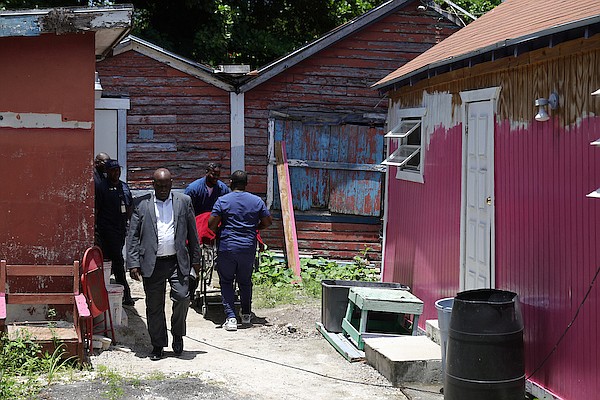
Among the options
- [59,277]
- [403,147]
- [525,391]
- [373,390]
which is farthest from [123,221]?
[525,391]

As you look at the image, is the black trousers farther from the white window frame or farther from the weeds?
the white window frame

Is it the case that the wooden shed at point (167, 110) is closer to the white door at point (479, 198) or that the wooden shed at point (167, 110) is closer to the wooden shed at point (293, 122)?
the wooden shed at point (293, 122)

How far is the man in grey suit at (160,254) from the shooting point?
8.45m

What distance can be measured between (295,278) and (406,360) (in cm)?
591

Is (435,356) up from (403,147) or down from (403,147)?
down

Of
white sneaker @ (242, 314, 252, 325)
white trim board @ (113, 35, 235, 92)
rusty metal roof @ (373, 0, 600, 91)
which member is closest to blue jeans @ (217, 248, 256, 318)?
white sneaker @ (242, 314, 252, 325)

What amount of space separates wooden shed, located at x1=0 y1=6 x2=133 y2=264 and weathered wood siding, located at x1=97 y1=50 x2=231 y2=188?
17.4ft

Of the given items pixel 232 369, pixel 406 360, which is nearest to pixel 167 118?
pixel 232 369

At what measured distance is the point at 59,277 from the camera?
863cm

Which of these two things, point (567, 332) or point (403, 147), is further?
point (403, 147)

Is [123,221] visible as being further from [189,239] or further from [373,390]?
[373,390]

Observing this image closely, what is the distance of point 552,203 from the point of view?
673cm

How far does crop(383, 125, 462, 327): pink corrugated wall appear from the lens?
8.97 meters

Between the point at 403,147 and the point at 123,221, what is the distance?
146 inches
